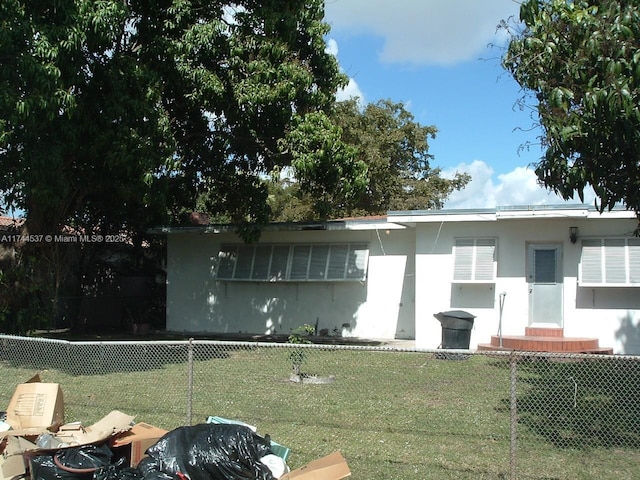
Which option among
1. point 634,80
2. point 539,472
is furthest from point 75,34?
point 539,472

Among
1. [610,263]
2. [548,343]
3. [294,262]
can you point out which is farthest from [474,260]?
[294,262]

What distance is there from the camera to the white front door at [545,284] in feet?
47.5

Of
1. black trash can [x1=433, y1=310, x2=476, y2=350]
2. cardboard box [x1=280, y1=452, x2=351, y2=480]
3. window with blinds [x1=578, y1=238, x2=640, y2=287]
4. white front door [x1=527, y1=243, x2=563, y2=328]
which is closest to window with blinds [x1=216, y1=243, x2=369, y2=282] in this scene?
black trash can [x1=433, y1=310, x2=476, y2=350]

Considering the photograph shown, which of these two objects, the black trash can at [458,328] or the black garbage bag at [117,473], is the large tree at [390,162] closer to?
the black trash can at [458,328]

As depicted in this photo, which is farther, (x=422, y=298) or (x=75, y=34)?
(x=422, y=298)

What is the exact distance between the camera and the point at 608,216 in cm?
1395

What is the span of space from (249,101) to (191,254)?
687 centimetres

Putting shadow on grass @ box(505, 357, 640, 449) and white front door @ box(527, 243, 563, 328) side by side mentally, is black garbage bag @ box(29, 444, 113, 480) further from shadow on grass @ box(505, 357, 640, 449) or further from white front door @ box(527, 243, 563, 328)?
white front door @ box(527, 243, 563, 328)

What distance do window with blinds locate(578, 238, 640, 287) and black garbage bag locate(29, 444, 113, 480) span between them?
11.3 metres

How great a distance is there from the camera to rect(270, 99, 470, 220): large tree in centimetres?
2878

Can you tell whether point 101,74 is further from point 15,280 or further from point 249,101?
point 15,280

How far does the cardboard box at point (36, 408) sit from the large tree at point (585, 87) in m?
5.61

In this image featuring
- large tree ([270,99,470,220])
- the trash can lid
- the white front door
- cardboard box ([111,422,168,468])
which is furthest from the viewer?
large tree ([270,99,470,220])

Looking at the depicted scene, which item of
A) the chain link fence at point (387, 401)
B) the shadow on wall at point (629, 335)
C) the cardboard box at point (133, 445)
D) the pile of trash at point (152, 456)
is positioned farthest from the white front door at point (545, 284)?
the cardboard box at point (133, 445)
